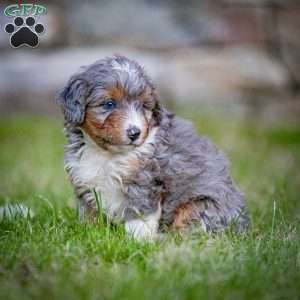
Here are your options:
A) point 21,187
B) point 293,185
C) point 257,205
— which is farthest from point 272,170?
point 21,187


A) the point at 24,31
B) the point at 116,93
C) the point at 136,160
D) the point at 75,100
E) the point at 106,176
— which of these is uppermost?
the point at 24,31

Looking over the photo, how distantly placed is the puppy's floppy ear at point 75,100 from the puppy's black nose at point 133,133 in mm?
425

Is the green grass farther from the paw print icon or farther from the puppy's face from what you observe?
the paw print icon

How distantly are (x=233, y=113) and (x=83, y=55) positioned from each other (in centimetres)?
267

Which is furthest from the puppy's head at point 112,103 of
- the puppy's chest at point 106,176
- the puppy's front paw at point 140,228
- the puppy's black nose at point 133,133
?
the puppy's front paw at point 140,228

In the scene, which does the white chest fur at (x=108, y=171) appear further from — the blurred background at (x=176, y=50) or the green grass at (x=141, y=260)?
the blurred background at (x=176, y=50)

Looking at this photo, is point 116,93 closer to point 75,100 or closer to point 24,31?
point 75,100

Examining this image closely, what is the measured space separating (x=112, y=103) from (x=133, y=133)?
→ 0.28 meters

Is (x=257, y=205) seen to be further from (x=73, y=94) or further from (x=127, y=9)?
(x=127, y=9)

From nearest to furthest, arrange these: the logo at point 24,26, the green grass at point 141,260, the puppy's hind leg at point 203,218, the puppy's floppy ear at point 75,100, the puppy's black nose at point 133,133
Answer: the green grass at point 141,260 → the puppy's black nose at point 133,133 → the puppy's floppy ear at point 75,100 → the puppy's hind leg at point 203,218 → the logo at point 24,26

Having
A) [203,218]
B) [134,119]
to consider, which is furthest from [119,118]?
[203,218]

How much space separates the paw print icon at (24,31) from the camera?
6.13 meters

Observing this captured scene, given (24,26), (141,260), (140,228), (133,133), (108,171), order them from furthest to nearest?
(24,26), (108,171), (140,228), (133,133), (141,260)

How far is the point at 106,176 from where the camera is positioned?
574 centimetres
